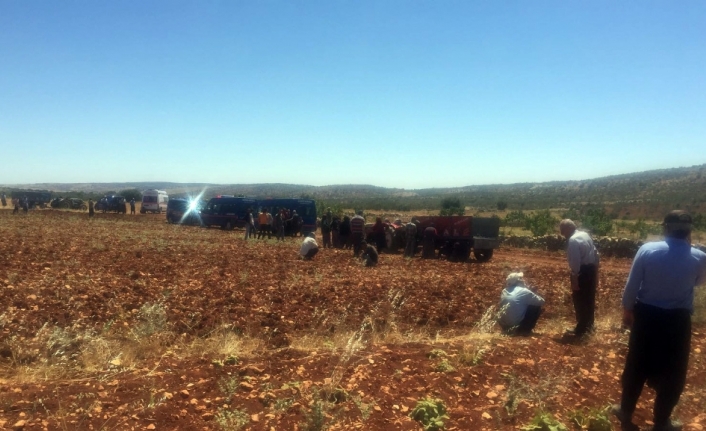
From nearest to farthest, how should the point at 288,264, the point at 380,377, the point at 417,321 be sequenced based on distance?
the point at 380,377, the point at 417,321, the point at 288,264

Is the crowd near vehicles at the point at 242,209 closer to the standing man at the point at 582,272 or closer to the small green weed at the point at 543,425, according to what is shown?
the standing man at the point at 582,272

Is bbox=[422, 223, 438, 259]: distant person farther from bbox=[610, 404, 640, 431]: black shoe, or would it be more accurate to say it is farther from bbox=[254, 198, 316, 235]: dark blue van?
bbox=[610, 404, 640, 431]: black shoe

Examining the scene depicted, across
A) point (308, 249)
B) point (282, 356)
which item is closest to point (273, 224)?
point (308, 249)

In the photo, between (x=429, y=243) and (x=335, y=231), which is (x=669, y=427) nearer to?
(x=429, y=243)

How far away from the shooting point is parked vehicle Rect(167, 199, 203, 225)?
39.0 meters

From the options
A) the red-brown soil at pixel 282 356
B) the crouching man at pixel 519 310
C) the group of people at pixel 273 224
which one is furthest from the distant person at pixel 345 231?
the crouching man at pixel 519 310

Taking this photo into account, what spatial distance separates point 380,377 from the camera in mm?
5598

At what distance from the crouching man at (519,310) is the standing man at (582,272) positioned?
554 millimetres

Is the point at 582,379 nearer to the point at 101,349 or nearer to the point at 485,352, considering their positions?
the point at 485,352

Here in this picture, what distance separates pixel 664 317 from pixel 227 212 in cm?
3309

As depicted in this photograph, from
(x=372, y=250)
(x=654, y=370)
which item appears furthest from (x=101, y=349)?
(x=372, y=250)

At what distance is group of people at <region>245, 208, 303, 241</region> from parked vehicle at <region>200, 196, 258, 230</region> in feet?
15.0

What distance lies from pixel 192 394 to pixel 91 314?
4097 mm

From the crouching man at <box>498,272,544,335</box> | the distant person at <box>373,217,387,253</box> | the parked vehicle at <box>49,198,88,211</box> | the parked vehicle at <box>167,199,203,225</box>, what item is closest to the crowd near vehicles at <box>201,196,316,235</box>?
the parked vehicle at <box>167,199,203,225</box>
